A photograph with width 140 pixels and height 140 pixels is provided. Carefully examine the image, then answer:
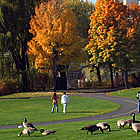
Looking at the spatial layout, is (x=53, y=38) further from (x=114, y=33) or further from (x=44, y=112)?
(x=44, y=112)

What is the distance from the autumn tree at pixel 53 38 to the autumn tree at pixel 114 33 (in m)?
3.72

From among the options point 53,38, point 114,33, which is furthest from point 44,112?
point 114,33

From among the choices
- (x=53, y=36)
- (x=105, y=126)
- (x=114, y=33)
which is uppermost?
(x=114, y=33)

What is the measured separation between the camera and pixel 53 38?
41.8 m

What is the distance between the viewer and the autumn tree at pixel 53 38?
137ft

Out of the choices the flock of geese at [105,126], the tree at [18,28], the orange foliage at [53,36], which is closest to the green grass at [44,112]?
the flock of geese at [105,126]

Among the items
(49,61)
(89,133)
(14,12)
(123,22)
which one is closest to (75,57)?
(49,61)

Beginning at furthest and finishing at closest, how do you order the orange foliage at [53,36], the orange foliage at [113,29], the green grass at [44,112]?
the orange foliage at [113,29]
the orange foliage at [53,36]
the green grass at [44,112]

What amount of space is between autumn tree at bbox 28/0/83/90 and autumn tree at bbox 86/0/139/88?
12.2 feet

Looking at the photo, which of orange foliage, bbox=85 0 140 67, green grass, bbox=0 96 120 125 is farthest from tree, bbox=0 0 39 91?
green grass, bbox=0 96 120 125

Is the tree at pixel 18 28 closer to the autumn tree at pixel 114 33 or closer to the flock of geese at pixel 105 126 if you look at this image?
the autumn tree at pixel 114 33

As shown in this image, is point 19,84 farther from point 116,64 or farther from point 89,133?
point 89,133

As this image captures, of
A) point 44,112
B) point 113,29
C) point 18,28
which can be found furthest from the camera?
point 18,28

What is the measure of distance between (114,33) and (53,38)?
902cm
